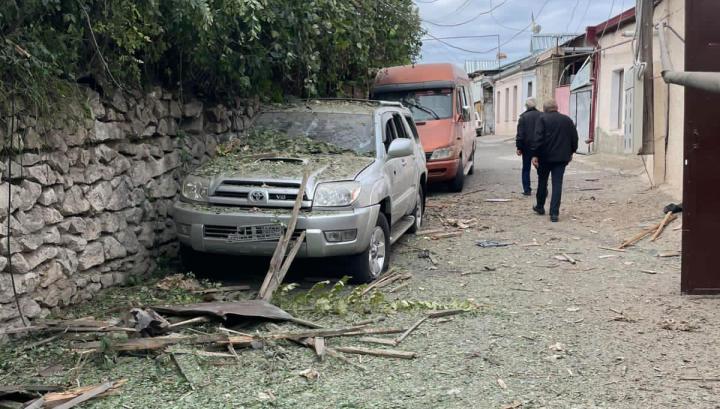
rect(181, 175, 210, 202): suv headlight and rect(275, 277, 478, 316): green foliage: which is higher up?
rect(181, 175, 210, 202): suv headlight

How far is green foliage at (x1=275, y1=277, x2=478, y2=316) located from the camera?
18.1 feet

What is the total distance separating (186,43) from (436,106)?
24.0ft

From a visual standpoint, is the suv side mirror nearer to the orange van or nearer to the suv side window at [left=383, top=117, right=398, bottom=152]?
the suv side window at [left=383, top=117, right=398, bottom=152]

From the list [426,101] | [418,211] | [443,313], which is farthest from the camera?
[426,101]

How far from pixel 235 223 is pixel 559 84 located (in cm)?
2658

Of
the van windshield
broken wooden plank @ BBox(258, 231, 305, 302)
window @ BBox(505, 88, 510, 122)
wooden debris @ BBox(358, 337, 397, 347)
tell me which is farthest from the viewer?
window @ BBox(505, 88, 510, 122)

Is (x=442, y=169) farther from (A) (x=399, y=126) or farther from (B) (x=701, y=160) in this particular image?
(B) (x=701, y=160)

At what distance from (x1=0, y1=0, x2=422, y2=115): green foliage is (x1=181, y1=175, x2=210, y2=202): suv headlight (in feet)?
3.62

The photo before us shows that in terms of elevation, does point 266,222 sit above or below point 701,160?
below

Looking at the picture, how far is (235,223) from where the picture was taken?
19.9 ft

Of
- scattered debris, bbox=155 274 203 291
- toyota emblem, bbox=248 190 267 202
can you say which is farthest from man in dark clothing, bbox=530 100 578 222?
scattered debris, bbox=155 274 203 291

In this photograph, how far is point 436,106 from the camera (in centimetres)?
1335

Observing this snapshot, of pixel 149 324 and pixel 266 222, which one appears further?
pixel 266 222

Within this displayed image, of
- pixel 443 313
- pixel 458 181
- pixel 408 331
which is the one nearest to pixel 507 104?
pixel 458 181
